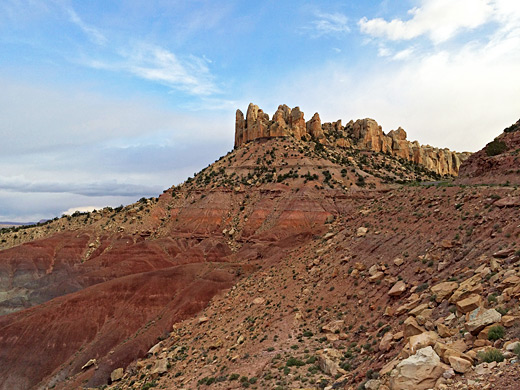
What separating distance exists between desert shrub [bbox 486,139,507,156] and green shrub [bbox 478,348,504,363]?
32.2 metres

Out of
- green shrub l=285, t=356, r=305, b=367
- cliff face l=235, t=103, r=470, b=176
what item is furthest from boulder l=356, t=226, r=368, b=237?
cliff face l=235, t=103, r=470, b=176

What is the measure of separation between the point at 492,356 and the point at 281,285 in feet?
69.5

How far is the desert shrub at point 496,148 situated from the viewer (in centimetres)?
3269

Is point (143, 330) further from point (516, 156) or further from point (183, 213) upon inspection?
point (516, 156)

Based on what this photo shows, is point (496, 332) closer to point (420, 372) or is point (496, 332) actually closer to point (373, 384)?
point (420, 372)

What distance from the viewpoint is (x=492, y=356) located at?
301 inches

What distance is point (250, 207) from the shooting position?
59.6 m

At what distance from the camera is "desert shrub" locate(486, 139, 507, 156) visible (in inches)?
1287

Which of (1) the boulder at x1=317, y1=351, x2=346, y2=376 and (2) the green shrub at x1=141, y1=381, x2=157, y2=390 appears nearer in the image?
(1) the boulder at x1=317, y1=351, x2=346, y2=376

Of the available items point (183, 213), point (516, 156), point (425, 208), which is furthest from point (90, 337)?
point (516, 156)

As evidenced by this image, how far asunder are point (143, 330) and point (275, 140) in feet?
A: 182

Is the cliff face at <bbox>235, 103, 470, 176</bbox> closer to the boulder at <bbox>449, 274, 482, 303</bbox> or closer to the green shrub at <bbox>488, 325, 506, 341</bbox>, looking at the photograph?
the boulder at <bbox>449, 274, 482, 303</bbox>

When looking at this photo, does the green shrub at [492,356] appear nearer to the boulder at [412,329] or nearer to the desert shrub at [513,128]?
the boulder at [412,329]

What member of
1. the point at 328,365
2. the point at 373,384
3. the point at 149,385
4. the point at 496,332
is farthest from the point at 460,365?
the point at 149,385
